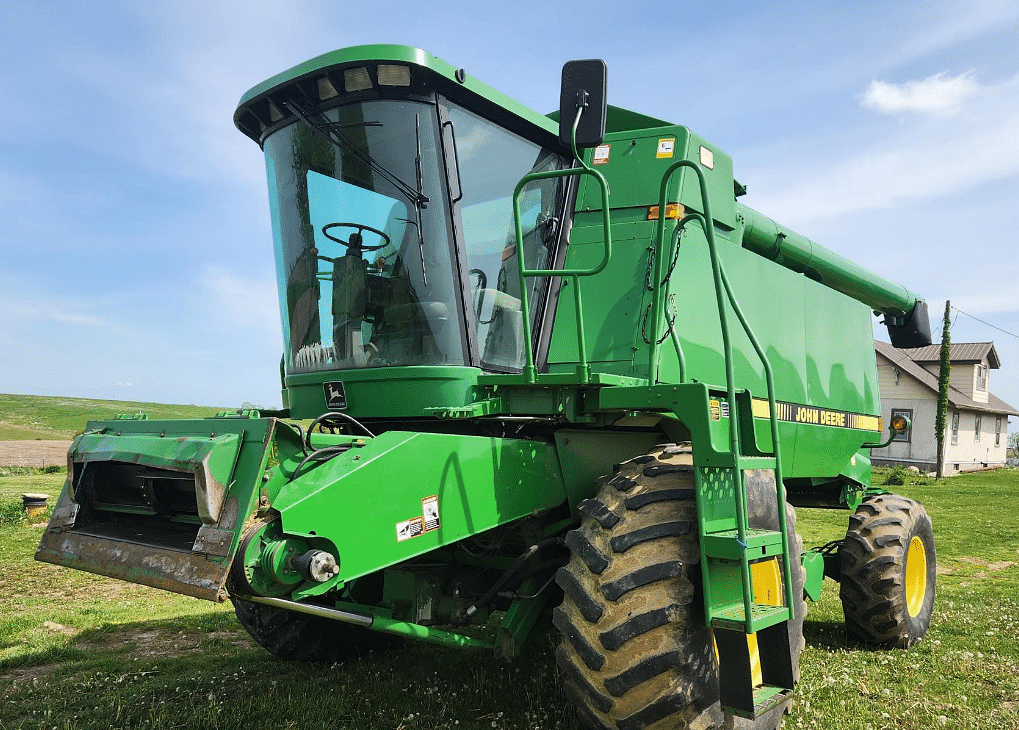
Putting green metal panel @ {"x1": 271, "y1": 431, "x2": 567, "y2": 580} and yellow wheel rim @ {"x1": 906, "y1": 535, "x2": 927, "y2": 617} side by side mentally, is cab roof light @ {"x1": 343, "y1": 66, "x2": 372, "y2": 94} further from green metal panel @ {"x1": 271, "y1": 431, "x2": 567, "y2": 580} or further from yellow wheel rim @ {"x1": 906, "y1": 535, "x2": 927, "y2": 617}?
yellow wheel rim @ {"x1": 906, "y1": 535, "x2": 927, "y2": 617}

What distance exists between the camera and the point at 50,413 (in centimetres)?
4934

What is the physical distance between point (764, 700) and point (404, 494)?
1990mm

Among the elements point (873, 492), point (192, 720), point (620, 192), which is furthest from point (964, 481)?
point (192, 720)

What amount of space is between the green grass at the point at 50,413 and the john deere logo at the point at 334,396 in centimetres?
3165

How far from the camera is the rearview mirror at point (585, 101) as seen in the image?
3711mm

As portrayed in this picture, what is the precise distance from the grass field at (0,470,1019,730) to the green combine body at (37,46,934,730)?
0.59 meters

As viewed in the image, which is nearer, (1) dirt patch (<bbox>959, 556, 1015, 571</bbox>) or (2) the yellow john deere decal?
(2) the yellow john deere decal

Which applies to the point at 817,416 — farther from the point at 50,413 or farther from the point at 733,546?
A: the point at 50,413

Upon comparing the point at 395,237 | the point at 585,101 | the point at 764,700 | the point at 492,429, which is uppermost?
the point at 585,101

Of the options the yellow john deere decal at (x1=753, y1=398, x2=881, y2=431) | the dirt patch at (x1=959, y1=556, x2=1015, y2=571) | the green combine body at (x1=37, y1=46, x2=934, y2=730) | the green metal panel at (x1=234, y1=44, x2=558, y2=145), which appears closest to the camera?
the green combine body at (x1=37, y1=46, x2=934, y2=730)

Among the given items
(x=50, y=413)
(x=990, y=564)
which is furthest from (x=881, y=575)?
(x=50, y=413)

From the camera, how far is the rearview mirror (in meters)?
3.71

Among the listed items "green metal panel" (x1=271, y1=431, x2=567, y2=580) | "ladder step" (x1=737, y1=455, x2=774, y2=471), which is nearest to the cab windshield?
"green metal panel" (x1=271, y1=431, x2=567, y2=580)

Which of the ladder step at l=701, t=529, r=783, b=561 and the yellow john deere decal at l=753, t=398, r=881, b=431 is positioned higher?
the yellow john deere decal at l=753, t=398, r=881, b=431
